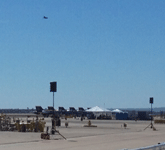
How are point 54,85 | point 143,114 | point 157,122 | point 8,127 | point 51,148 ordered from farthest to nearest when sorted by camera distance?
point 143,114
point 157,122
point 8,127
point 54,85
point 51,148

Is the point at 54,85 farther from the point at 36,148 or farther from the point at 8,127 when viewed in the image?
the point at 8,127

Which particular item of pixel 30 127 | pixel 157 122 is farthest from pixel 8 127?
pixel 157 122

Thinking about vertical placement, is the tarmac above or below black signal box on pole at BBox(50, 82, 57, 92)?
below

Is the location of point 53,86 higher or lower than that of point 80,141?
higher

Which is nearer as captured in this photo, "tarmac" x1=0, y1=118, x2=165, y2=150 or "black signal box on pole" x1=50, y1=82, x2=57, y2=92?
"tarmac" x1=0, y1=118, x2=165, y2=150

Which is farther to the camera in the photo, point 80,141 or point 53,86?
point 53,86

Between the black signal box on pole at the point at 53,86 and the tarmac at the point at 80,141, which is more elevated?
the black signal box on pole at the point at 53,86

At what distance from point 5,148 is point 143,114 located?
6278 centimetres

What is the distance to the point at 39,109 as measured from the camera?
409ft

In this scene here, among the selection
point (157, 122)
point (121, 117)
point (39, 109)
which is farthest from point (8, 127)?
point (39, 109)

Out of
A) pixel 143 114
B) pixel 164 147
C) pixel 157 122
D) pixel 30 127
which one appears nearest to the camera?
pixel 164 147

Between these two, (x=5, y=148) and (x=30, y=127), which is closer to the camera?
(x=5, y=148)

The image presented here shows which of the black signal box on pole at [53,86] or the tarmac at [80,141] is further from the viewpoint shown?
the black signal box on pole at [53,86]

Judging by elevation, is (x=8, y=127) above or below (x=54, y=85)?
below
